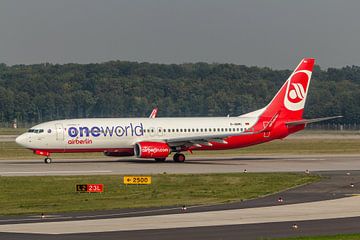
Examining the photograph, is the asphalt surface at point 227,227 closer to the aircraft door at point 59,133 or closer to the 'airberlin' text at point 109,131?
the 'airberlin' text at point 109,131

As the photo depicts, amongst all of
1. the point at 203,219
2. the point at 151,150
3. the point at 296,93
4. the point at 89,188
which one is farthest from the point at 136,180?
the point at 296,93

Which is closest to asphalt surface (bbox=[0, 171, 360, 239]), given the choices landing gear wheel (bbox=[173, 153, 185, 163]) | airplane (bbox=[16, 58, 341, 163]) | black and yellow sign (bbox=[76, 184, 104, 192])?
black and yellow sign (bbox=[76, 184, 104, 192])

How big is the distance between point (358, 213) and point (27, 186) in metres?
20.4

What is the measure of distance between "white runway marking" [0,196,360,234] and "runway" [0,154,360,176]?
2187cm

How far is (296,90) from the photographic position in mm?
75188

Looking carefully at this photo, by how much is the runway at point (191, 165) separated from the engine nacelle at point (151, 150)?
79 centimetres

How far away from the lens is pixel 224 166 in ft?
211

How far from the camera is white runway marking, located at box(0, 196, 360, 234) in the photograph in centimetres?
3173

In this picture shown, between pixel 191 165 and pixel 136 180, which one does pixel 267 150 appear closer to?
pixel 191 165

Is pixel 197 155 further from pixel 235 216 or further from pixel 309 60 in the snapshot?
pixel 235 216

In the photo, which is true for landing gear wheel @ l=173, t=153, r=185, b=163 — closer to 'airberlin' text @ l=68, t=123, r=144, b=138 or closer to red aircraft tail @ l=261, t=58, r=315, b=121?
'airberlin' text @ l=68, t=123, r=144, b=138

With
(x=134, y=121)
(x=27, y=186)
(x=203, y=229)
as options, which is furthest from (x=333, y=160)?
(x=203, y=229)

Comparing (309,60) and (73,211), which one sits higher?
(309,60)

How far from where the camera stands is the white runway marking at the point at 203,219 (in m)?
31.7
